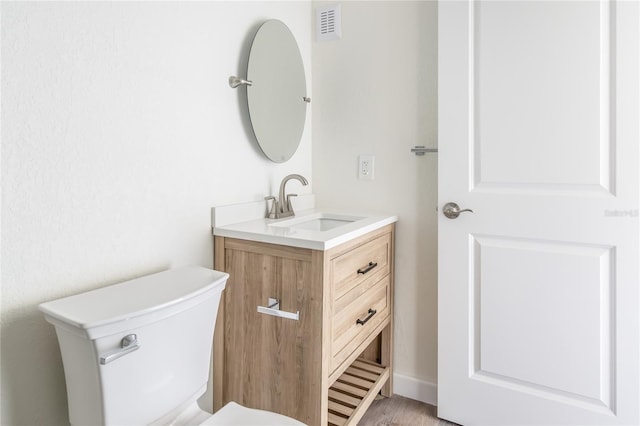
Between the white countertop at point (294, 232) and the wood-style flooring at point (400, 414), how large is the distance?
841 mm

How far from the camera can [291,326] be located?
1301 millimetres

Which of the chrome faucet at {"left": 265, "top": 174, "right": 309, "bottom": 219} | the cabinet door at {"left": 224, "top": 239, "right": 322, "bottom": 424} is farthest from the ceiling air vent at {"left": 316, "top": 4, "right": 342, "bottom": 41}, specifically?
the cabinet door at {"left": 224, "top": 239, "right": 322, "bottom": 424}

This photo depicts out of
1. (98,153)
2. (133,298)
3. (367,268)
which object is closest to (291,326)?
(367,268)

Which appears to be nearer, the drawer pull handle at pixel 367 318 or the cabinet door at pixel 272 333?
the cabinet door at pixel 272 333

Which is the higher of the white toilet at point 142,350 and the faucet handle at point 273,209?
the faucet handle at point 273,209

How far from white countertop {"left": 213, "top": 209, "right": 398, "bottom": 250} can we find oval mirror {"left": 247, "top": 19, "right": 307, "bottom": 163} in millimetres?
355

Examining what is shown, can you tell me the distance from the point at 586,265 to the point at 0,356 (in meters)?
1.77

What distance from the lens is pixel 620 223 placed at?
1327mm

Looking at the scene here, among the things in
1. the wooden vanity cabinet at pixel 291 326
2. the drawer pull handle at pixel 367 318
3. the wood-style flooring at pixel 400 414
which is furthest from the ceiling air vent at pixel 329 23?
the wood-style flooring at pixel 400 414

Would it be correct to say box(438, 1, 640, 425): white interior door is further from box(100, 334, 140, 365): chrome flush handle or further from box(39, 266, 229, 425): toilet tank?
box(100, 334, 140, 365): chrome flush handle

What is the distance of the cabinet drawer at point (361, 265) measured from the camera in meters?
1.34

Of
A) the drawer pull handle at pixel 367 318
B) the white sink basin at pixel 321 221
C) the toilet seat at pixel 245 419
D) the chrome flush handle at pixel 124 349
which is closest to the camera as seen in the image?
the chrome flush handle at pixel 124 349

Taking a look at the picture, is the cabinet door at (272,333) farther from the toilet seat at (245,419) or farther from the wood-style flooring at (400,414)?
the wood-style flooring at (400,414)

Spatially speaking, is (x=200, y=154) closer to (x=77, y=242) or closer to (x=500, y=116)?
(x=77, y=242)
